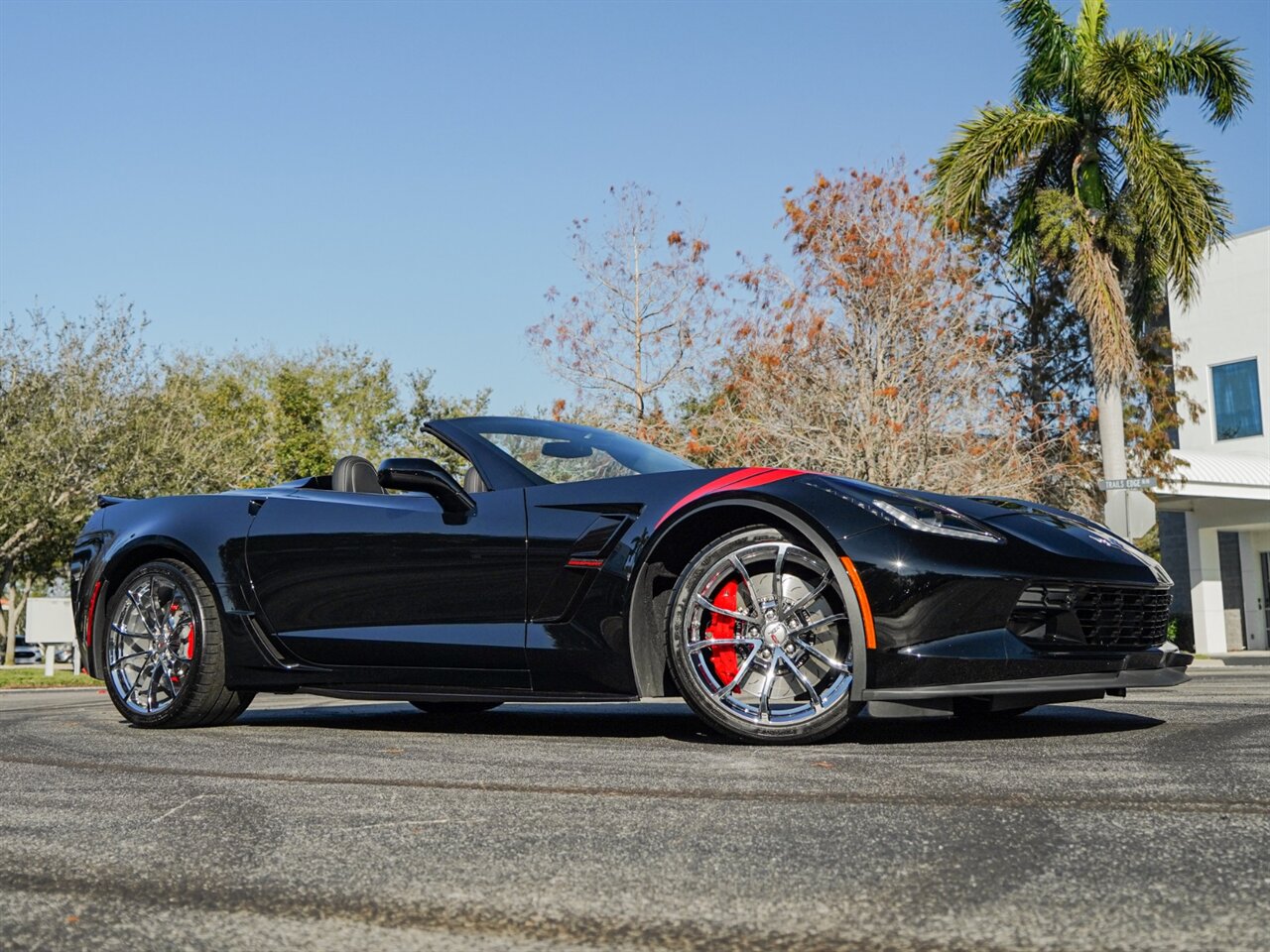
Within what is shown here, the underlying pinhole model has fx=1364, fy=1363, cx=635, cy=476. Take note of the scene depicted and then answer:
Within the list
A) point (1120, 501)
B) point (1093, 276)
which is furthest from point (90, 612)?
point (1093, 276)

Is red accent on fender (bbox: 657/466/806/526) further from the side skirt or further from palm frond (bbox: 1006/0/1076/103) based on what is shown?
palm frond (bbox: 1006/0/1076/103)

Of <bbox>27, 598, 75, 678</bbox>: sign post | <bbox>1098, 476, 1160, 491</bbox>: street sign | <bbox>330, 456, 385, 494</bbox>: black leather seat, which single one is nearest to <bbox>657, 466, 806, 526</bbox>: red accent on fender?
<bbox>330, 456, 385, 494</bbox>: black leather seat

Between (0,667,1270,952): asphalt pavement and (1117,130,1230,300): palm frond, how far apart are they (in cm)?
1713

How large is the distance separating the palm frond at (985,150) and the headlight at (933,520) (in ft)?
54.9

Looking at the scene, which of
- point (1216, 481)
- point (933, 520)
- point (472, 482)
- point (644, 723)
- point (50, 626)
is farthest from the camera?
point (50, 626)

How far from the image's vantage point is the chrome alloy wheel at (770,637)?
4.55 m

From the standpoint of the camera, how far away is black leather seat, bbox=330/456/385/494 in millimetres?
5988

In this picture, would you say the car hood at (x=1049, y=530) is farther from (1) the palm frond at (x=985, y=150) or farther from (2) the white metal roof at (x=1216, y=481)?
(2) the white metal roof at (x=1216, y=481)

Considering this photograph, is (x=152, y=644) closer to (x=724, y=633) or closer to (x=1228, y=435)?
(x=724, y=633)

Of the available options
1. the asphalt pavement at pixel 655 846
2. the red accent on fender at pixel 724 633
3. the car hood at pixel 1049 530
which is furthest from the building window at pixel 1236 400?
the red accent on fender at pixel 724 633

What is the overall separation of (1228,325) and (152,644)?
25338 millimetres

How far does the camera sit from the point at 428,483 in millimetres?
5219

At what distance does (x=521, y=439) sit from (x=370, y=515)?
688 millimetres

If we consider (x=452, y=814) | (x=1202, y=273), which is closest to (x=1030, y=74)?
(x=1202, y=273)
